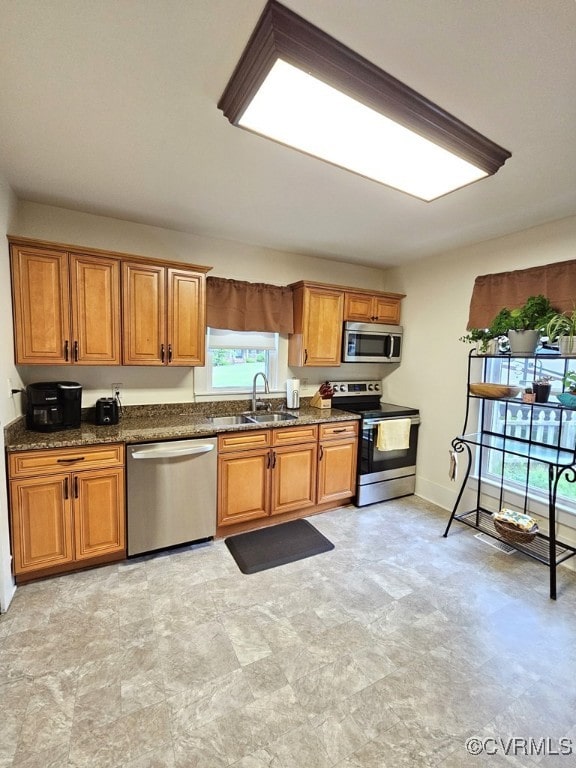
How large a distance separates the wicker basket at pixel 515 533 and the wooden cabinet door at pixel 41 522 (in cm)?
315

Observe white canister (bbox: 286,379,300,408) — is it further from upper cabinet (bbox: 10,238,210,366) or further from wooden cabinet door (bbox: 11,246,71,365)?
wooden cabinet door (bbox: 11,246,71,365)

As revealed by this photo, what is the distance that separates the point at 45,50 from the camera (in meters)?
1.21

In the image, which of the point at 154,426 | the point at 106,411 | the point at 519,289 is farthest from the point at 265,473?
the point at 519,289

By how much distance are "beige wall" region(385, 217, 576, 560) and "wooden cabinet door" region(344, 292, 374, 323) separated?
49 centimetres

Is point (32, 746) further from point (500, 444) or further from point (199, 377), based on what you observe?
point (500, 444)

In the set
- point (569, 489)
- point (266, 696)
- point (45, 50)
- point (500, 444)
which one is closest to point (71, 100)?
point (45, 50)

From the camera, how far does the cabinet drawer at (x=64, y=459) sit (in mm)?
2041

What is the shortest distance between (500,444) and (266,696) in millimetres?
2616

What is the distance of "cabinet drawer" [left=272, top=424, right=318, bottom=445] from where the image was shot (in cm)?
293

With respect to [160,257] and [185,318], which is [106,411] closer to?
[185,318]

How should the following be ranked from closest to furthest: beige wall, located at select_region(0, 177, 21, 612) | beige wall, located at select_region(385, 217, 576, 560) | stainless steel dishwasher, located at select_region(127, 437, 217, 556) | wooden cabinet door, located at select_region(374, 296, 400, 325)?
beige wall, located at select_region(0, 177, 21, 612), stainless steel dishwasher, located at select_region(127, 437, 217, 556), beige wall, located at select_region(385, 217, 576, 560), wooden cabinet door, located at select_region(374, 296, 400, 325)

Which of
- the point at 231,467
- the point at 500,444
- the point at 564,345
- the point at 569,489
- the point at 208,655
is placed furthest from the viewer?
the point at 500,444

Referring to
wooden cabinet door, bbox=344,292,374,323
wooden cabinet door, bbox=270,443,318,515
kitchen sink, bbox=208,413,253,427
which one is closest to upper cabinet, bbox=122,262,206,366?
kitchen sink, bbox=208,413,253,427

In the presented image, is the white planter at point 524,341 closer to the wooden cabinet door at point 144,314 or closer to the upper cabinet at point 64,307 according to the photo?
the wooden cabinet door at point 144,314
